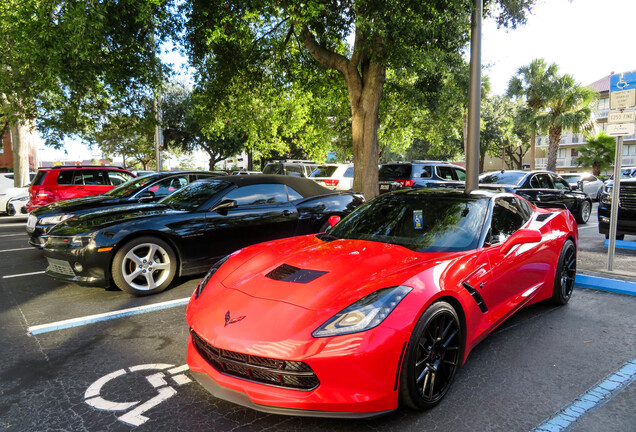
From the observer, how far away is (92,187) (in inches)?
447

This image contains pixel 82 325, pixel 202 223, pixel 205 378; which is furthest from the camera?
pixel 202 223

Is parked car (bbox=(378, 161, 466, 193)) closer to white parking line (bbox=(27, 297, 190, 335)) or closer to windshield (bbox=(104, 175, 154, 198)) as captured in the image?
windshield (bbox=(104, 175, 154, 198))

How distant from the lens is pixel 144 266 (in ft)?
16.2

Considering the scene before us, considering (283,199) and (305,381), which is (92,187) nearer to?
(283,199)

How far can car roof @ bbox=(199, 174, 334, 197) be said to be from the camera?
19.7 ft

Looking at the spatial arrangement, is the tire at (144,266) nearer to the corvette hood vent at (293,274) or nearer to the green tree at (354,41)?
the corvette hood vent at (293,274)

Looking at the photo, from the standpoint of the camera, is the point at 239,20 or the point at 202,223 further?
the point at 239,20

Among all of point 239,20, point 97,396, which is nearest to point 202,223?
point 97,396

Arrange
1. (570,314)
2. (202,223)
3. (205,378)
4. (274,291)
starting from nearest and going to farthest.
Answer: (205,378) < (274,291) < (570,314) < (202,223)

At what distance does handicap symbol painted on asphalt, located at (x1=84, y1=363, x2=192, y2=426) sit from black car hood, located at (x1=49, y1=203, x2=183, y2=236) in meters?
2.40

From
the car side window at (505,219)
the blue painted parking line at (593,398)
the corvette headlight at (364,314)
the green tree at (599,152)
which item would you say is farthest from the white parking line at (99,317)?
the green tree at (599,152)

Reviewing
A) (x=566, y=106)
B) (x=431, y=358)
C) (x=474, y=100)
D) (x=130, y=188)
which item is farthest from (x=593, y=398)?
(x=566, y=106)

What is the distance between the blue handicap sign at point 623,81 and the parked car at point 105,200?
732cm

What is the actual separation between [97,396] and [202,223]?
2.86 meters
